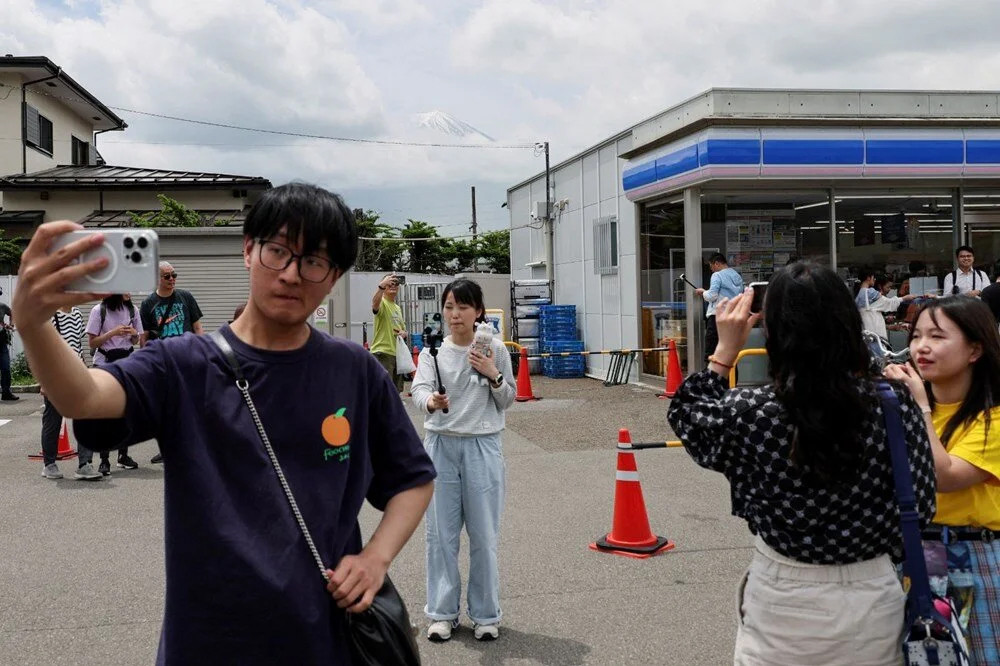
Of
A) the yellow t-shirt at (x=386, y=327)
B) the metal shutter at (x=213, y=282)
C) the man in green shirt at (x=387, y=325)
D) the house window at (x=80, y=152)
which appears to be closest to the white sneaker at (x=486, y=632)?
the man in green shirt at (x=387, y=325)

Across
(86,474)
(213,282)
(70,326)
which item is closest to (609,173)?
(213,282)

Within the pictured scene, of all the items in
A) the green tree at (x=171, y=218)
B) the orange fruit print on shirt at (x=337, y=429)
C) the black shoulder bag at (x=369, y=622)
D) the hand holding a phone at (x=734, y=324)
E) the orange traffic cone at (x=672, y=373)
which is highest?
the green tree at (x=171, y=218)

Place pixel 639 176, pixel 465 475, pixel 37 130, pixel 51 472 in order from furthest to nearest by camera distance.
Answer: pixel 37 130
pixel 639 176
pixel 51 472
pixel 465 475

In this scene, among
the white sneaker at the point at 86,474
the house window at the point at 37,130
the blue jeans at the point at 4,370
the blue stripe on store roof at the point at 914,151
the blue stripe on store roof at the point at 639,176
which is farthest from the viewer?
the house window at the point at 37,130

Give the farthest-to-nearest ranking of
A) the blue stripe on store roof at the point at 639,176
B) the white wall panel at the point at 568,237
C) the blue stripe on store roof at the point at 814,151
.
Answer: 1. the white wall panel at the point at 568,237
2. the blue stripe on store roof at the point at 639,176
3. the blue stripe on store roof at the point at 814,151

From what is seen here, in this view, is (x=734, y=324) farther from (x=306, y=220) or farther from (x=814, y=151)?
(x=814, y=151)

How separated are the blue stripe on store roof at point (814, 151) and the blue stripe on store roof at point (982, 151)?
2000 millimetres

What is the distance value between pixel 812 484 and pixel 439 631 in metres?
2.98

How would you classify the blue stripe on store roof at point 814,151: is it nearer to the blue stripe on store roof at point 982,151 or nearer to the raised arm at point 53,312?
the blue stripe on store roof at point 982,151

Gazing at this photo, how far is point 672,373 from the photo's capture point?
1519 cm

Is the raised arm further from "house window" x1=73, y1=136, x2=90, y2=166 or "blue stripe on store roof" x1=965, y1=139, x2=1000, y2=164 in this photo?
"house window" x1=73, y1=136, x2=90, y2=166

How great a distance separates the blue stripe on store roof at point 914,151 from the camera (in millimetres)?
15008

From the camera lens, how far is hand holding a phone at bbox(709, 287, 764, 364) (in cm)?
268

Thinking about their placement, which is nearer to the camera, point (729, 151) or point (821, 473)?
point (821, 473)
